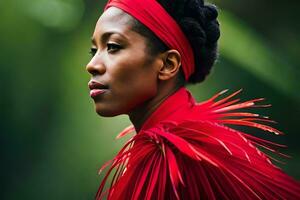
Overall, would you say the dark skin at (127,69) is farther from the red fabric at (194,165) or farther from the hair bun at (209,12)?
the hair bun at (209,12)

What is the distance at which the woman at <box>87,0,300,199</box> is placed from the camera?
5.37ft

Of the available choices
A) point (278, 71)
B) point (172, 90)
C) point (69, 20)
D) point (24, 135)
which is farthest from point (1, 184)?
point (172, 90)

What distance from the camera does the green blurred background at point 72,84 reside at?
4031 millimetres

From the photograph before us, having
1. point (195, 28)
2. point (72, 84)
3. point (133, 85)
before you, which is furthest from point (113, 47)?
point (72, 84)

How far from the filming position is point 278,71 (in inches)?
159

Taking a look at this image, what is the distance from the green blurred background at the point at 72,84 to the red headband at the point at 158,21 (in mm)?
2252

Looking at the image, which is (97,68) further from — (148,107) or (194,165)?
(194,165)

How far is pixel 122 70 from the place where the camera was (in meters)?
1.79

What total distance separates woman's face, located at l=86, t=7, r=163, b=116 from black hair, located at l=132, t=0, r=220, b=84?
1.4 inches

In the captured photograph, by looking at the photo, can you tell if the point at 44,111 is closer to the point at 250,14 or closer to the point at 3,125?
the point at 3,125

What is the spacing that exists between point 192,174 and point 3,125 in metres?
3.16

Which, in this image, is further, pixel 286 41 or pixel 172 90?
pixel 286 41

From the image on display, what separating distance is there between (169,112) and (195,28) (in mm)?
Answer: 290

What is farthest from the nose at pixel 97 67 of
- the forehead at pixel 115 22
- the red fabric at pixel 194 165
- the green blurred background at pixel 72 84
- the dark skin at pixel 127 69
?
the green blurred background at pixel 72 84
